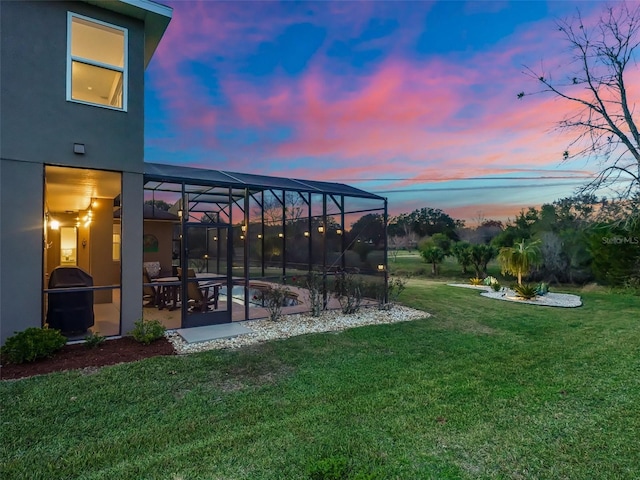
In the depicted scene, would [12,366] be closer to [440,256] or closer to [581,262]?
[440,256]

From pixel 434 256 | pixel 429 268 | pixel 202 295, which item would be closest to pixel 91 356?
pixel 202 295

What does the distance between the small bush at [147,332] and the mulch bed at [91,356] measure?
3.1 inches

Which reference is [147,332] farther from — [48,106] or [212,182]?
[48,106]

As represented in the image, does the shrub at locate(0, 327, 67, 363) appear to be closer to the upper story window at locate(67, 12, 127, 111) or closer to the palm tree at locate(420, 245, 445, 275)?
the upper story window at locate(67, 12, 127, 111)

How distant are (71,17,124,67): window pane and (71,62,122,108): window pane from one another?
0.36 m

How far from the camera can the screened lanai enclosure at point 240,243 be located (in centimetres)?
684

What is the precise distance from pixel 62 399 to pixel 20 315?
2445 mm

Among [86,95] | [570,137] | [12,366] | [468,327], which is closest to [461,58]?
[570,137]

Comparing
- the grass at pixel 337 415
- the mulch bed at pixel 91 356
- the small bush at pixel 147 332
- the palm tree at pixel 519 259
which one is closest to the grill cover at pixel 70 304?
the mulch bed at pixel 91 356

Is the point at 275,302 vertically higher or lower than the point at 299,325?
higher

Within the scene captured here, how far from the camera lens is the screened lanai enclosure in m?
6.84

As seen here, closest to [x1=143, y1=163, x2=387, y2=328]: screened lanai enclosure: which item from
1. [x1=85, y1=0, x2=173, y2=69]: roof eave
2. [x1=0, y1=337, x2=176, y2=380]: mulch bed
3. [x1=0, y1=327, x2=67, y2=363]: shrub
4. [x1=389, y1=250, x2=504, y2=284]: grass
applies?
[x1=0, y1=337, x2=176, y2=380]: mulch bed

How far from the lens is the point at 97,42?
20.5ft

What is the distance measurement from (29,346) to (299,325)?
14.1 feet
